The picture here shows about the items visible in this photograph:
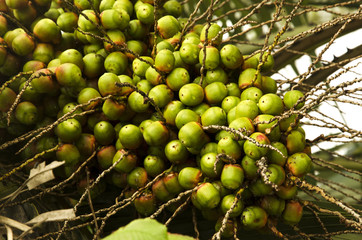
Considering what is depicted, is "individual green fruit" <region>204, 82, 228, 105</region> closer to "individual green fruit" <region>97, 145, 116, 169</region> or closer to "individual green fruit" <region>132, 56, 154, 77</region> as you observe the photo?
"individual green fruit" <region>132, 56, 154, 77</region>

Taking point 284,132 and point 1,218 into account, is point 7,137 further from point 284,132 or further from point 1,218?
point 284,132

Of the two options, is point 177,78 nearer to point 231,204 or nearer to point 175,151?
point 175,151

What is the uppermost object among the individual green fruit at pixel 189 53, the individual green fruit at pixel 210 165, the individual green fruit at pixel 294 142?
the individual green fruit at pixel 189 53

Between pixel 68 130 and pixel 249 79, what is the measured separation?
0.53 metres

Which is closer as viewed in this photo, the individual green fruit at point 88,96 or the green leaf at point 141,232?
the green leaf at point 141,232

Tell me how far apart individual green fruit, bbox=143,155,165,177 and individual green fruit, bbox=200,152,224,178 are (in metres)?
0.14

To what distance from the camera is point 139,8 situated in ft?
A: 4.58

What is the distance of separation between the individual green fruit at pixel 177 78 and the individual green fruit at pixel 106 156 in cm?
25

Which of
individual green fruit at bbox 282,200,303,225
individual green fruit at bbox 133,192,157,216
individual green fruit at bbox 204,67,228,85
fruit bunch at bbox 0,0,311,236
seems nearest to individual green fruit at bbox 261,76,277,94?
fruit bunch at bbox 0,0,311,236

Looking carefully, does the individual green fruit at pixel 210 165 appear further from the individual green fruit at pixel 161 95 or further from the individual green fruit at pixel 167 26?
the individual green fruit at pixel 167 26

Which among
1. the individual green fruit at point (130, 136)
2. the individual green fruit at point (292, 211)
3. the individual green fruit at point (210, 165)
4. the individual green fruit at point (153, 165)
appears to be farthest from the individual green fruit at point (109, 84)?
the individual green fruit at point (292, 211)

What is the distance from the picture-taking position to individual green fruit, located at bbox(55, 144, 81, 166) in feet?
4.15

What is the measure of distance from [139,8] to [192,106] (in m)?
0.38

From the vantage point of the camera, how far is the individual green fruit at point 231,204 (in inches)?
43.8
